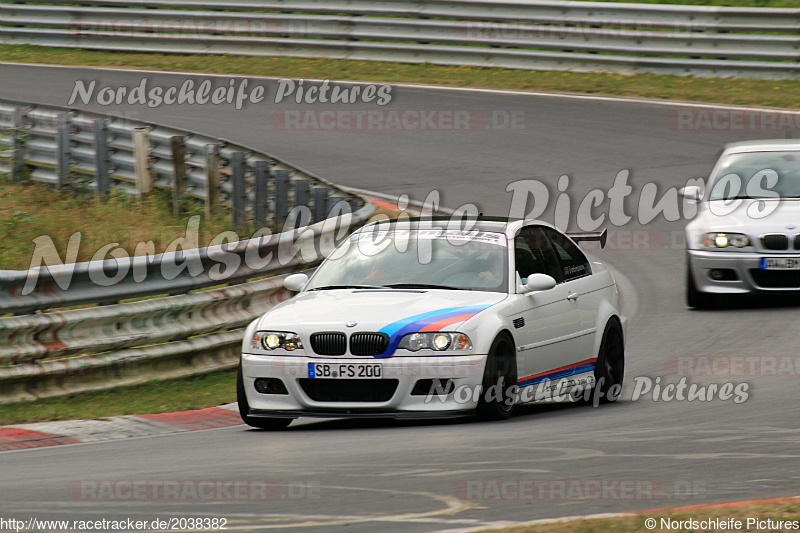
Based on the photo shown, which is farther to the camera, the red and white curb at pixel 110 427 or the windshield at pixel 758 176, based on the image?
the windshield at pixel 758 176

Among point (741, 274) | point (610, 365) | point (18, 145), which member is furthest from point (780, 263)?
point (18, 145)

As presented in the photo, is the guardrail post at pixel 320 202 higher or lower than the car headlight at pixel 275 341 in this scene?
lower

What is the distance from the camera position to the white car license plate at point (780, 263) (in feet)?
43.5

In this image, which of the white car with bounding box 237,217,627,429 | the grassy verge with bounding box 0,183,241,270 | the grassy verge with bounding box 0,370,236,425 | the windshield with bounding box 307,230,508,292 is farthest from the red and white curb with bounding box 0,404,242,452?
the grassy verge with bounding box 0,183,241,270

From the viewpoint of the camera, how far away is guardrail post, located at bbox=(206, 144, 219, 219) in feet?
50.9

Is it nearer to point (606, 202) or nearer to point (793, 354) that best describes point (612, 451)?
point (793, 354)

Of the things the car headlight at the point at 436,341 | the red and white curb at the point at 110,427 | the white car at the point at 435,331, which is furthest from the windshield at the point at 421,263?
the red and white curb at the point at 110,427

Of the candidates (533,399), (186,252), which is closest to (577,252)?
(533,399)

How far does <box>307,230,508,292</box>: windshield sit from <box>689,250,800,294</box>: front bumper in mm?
4277

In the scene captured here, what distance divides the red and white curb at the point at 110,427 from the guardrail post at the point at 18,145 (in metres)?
9.04

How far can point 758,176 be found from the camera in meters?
14.3

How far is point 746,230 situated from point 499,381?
541cm

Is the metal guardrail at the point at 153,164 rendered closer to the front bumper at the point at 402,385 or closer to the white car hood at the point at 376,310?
the white car hood at the point at 376,310

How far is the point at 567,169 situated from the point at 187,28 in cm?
1142
